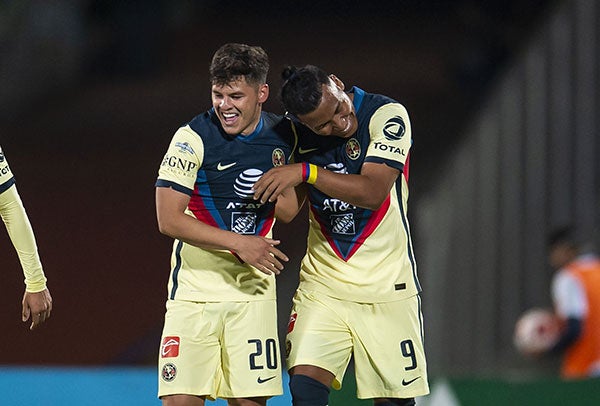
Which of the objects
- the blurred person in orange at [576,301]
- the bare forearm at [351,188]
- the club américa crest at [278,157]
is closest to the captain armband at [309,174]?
the bare forearm at [351,188]

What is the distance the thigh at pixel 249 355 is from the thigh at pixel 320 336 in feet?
0.31

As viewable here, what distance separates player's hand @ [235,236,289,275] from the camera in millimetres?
4359

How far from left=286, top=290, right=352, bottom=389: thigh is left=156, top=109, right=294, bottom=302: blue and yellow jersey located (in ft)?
0.50

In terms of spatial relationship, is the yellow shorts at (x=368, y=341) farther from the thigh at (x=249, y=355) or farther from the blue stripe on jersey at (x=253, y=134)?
A: the blue stripe on jersey at (x=253, y=134)

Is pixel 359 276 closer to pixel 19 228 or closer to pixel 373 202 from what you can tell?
pixel 373 202

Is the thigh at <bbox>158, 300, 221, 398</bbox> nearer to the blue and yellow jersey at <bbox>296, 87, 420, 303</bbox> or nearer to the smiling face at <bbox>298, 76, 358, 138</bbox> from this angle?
the blue and yellow jersey at <bbox>296, 87, 420, 303</bbox>

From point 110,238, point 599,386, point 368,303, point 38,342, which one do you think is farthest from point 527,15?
point 368,303

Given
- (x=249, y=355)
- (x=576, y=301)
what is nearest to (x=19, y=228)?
(x=249, y=355)

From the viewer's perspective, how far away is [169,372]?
4.58 m

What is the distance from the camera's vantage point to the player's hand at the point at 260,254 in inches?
172

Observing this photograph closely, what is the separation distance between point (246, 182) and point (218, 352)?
0.66 metres

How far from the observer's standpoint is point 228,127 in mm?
4609

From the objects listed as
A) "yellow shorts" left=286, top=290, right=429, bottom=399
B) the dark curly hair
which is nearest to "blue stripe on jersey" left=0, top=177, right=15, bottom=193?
the dark curly hair

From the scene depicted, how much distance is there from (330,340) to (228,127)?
2.98 feet
